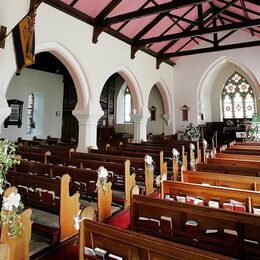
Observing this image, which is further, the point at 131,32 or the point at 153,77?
the point at 153,77

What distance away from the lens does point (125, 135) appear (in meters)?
13.5

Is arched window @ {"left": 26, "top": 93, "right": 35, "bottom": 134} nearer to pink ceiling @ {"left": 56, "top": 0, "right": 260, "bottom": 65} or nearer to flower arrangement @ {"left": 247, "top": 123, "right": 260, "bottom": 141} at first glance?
pink ceiling @ {"left": 56, "top": 0, "right": 260, "bottom": 65}

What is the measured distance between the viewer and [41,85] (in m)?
11.9

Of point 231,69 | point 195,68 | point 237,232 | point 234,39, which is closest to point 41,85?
point 195,68

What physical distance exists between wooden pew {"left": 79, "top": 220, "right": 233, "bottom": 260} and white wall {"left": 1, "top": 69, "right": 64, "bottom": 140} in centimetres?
990

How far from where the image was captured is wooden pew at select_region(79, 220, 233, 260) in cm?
137

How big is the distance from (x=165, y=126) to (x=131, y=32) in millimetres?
5870

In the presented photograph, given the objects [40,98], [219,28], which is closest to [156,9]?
[219,28]

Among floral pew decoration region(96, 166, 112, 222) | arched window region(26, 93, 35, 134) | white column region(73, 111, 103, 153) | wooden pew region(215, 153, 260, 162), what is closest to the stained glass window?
arched window region(26, 93, 35, 134)

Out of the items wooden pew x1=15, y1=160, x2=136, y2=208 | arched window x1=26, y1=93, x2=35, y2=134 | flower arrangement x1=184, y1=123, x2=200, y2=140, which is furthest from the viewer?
flower arrangement x1=184, y1=123, x2=200, y2=140

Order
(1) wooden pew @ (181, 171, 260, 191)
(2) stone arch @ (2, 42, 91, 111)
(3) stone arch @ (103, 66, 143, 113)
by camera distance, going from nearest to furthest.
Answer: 1. (1) wooden pew @ (181, 171, 260, 191)
2. (2) stone arch @ (2, 42, 91, 111)
3. (3) stone arch @ (103, 66, 143, 113)

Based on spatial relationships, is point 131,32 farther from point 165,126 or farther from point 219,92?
point 219,92

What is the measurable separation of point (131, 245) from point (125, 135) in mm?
11863

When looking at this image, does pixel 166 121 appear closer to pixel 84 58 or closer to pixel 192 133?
pixel 192 133
